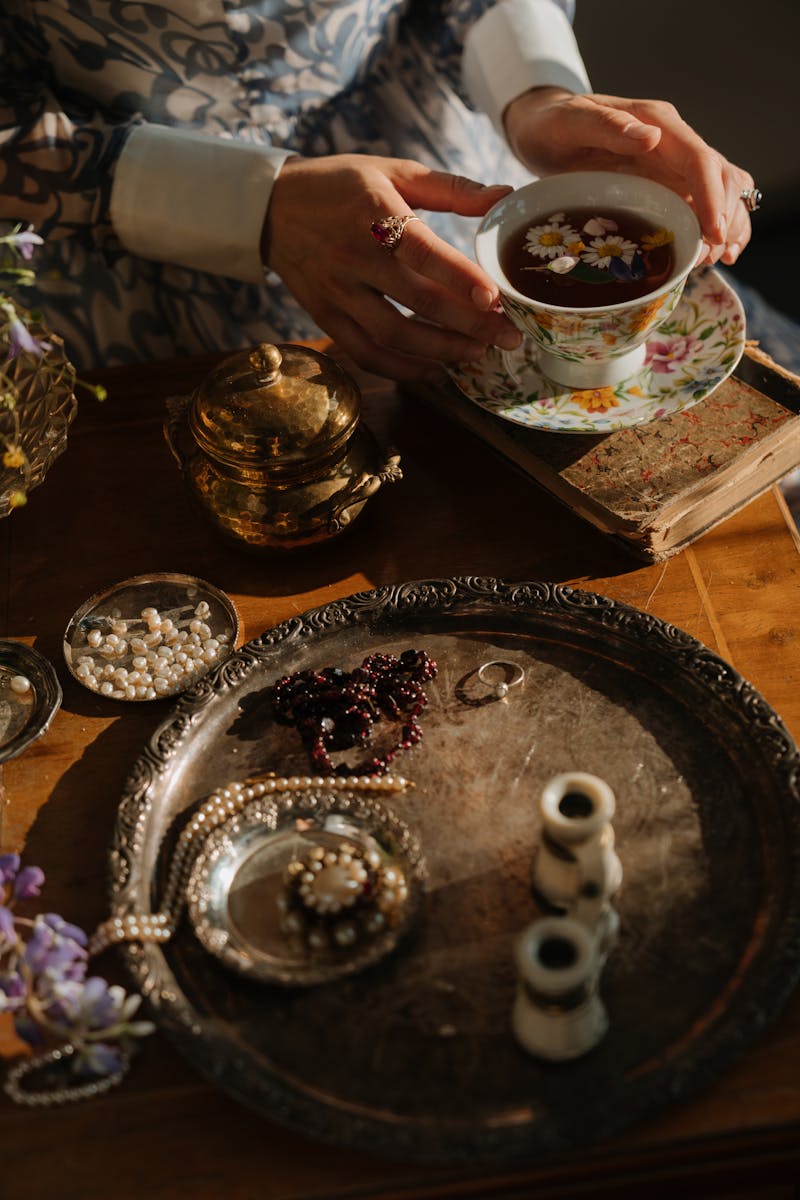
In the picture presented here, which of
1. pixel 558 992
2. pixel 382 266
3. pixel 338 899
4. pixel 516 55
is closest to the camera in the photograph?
pixel 558 992

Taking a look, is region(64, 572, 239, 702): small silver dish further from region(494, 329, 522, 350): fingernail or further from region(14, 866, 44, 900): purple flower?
region(494, 329, 522, 350): fingernail

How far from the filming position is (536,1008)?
609mm

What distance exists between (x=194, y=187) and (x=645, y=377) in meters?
0.51

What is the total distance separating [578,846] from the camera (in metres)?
0.63

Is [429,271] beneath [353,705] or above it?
above

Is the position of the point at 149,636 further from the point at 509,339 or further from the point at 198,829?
the point at 509,339

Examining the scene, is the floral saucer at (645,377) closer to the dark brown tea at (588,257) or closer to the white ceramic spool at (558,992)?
the dark brown tea at (588,257)

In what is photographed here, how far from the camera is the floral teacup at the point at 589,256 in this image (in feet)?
2.99

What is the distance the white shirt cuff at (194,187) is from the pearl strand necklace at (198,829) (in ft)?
2.09

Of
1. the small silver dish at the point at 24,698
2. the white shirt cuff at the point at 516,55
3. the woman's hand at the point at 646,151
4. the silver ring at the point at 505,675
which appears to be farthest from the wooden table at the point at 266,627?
the white shirt cuff at the point at 516,55

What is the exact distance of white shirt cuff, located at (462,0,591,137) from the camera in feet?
4.00

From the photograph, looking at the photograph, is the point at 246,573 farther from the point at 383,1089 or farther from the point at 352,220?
the point at 383,1089

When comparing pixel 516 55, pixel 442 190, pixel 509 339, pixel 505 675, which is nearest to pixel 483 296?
pixel 509 339

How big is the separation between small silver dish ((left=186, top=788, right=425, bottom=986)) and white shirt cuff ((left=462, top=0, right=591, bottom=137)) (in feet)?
2.87
